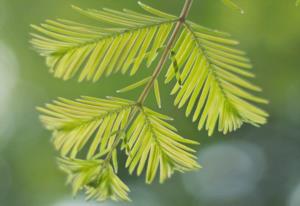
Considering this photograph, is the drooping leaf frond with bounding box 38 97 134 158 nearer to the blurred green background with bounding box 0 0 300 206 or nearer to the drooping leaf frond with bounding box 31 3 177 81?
the drooping leaf frond with bounding box 31 3 177 81

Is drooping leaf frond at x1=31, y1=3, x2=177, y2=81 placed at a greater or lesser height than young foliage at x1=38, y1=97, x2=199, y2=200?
greater

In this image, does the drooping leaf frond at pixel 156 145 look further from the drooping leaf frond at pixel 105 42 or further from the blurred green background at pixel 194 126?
the blurred green background at pixel 194 126

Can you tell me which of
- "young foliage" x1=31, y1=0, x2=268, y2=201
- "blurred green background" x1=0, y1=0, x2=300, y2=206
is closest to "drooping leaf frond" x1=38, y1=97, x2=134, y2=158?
"young foliage" x1=31, y1=0, x2=268, y2=201

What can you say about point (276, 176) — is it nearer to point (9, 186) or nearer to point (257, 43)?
point (9, 186)

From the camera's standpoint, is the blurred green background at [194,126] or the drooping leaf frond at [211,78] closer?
the drooping leaf frond at [211,78]

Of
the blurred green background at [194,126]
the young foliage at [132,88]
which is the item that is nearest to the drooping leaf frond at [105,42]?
the young foliage at [132,88]

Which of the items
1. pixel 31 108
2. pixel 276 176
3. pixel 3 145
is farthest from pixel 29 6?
pixel 276 176

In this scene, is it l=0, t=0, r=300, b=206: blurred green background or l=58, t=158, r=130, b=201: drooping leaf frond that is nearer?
l=58, t=158, r=130, b=201: drooping leaf frond
